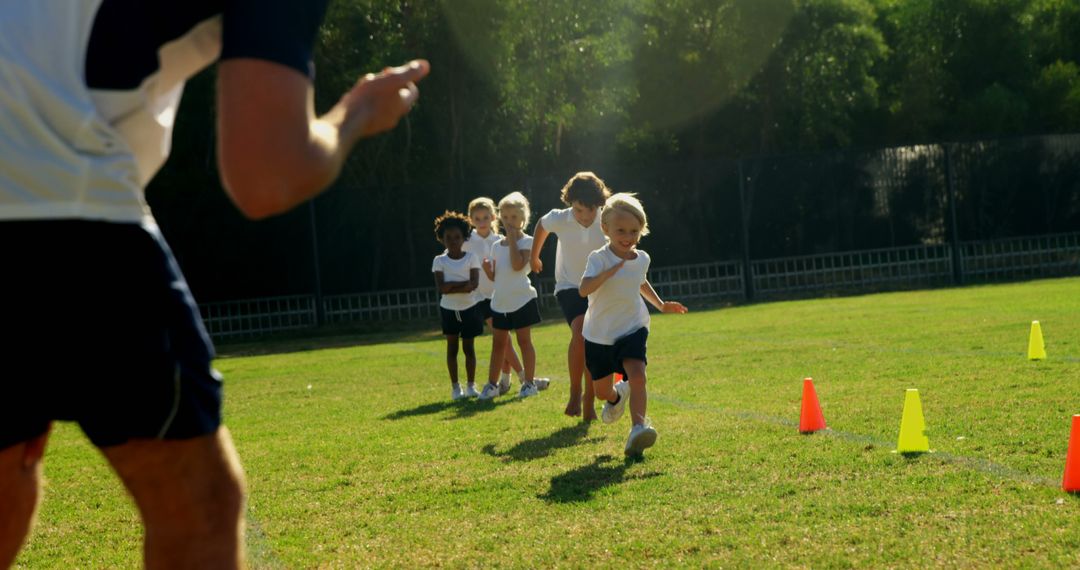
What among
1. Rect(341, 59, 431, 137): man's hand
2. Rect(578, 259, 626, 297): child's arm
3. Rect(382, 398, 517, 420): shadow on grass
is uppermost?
Rect(341, 59, 431, 137): man's hand

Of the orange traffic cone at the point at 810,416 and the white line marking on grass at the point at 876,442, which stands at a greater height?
the orange traffic cone at the point at 810,416

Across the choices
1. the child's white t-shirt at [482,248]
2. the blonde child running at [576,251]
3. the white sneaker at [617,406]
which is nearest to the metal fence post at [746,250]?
the child's white t-shirt at [482,248]

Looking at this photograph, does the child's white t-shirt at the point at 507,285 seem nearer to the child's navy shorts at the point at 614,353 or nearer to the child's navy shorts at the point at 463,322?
the child's navy shorts at the point at 463,322

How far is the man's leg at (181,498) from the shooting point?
2.34m

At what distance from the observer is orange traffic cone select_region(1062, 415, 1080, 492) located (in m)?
5.47

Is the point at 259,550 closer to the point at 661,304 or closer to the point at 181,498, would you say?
the point at 181,498

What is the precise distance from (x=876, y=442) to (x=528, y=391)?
499 cm

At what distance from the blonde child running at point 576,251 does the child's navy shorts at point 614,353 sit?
110 cm

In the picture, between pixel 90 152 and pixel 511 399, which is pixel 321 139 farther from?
pixel 511 399

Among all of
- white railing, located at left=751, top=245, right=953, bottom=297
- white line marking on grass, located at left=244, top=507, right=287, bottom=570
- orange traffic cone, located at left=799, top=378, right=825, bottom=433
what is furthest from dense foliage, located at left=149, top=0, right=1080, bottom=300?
white line marking on grass, located at left=244, top=507, right=287, bottom=570

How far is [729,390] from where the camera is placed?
10.8 m

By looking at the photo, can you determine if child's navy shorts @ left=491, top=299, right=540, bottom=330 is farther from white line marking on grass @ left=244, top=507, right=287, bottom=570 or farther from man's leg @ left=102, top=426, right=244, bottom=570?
man's leg @ left=102, top=426, right=244, bottom=570

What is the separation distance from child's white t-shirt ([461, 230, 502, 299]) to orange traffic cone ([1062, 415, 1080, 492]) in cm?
776

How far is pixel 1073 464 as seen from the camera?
5.54 m
